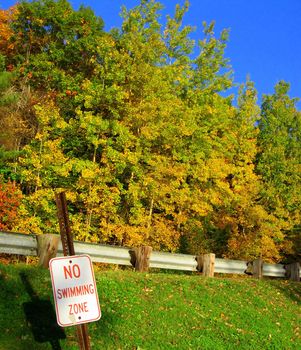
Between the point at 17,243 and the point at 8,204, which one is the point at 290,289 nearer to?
the point at 17,243

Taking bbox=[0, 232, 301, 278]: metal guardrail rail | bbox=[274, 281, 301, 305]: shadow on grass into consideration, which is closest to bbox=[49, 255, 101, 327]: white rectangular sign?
bbox=[0, 232, 301, 278]: metal guardrail rail

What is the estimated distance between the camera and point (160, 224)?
24.8 meters

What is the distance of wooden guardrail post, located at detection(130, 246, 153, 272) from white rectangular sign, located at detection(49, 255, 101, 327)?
6.71 meters

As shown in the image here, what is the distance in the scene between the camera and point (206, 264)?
1438cm

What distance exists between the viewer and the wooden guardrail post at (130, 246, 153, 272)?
39.9 ft

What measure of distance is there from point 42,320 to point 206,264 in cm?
719

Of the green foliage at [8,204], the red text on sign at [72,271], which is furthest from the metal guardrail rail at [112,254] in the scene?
the green foliage at [8,204]

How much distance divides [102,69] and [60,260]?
18.5m

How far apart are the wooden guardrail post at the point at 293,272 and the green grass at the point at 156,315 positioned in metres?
4.64

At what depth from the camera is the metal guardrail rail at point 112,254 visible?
9.45m

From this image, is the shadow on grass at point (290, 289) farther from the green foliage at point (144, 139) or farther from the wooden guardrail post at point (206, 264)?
the green foliage at point (144, 139)

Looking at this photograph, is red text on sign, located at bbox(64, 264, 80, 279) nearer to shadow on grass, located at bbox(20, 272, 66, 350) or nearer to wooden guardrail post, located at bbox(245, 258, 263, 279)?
shadow on grass, located at bbox(20, 272, 66, 350)

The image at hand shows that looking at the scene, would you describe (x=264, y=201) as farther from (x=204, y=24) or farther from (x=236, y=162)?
(x=204, y=24)

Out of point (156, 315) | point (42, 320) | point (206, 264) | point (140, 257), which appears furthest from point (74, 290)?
point (206, 264)
